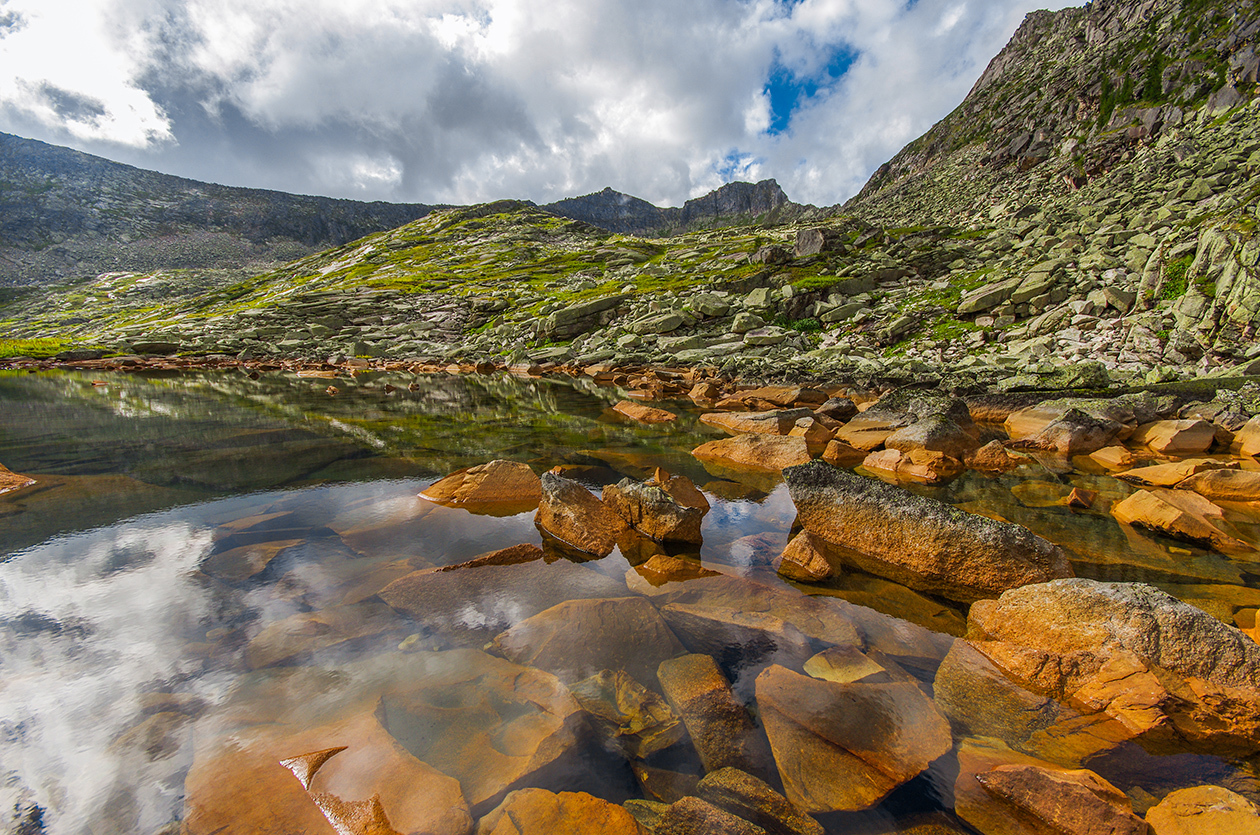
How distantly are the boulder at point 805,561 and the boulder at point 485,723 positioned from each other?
4864 mm

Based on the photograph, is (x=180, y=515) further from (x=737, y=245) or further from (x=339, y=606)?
(x=737, y=245)

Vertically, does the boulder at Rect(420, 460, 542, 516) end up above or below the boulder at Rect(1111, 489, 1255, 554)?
above

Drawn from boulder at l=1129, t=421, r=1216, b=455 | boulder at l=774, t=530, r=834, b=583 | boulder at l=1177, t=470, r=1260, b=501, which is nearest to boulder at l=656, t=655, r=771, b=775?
boulder at l=774, t=530, r=834, b=583

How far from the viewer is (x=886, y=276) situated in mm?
49781

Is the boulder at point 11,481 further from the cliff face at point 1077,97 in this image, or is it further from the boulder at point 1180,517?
the cliff face at point 1077,97

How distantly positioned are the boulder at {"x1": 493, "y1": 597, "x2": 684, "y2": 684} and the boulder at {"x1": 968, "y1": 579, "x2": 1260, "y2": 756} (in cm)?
456

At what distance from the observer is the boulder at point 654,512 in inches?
404

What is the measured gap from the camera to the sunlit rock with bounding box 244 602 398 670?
258 inches

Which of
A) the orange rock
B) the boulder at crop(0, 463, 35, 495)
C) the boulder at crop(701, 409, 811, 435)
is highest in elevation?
the boulder at crop(0, 463, 35, 495)

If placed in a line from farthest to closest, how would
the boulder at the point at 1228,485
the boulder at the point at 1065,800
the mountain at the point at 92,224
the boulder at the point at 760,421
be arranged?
the mountain at the point at 92,224 → the boulder at the point at 760,421 → the boulder at the point at 1228,485 → the boulder at the point at 1065,800

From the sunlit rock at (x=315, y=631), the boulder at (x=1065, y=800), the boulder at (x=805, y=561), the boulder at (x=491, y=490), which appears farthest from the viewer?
the boulder at (x=491, y=490)

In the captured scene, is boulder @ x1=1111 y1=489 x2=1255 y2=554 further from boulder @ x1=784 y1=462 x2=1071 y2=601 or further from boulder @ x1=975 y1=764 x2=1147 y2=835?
boulder @ x1=975 y1=764 x2=1147 y2=835

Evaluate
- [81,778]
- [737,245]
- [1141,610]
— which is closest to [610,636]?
[81,778]

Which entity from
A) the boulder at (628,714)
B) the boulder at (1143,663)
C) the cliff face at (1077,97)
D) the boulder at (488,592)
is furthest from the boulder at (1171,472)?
the cliff face at (1077,97)
